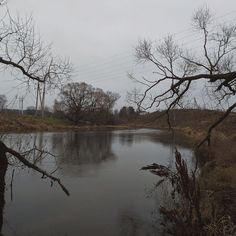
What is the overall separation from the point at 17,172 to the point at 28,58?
8079 mm

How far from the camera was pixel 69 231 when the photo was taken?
788 cm

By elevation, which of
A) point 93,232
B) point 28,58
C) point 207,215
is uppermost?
point 28,58

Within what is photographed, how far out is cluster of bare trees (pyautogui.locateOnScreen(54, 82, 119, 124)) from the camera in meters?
54.4

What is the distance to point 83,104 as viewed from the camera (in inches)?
2192

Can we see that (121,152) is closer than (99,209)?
No

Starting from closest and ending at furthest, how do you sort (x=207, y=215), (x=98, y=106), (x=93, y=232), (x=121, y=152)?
1. (x=207, y=215)
2. (x=93, y=232)
3. (x=121, y=152)
4. (x=98, y=106)

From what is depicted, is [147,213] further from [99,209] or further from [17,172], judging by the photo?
[17,172]

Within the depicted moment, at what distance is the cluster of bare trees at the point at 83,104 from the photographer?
54406mm

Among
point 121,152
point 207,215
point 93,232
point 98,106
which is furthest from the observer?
point 98,106

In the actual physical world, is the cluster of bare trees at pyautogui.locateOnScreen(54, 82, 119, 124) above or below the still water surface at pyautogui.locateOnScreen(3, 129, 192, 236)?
above

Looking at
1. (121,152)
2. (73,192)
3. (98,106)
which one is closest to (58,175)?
(73,192)

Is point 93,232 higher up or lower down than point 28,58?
lower down

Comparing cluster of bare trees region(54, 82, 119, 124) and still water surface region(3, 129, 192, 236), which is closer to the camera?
still water surface region(3, 129, 192, 236)

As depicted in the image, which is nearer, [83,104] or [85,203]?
[85,203]
